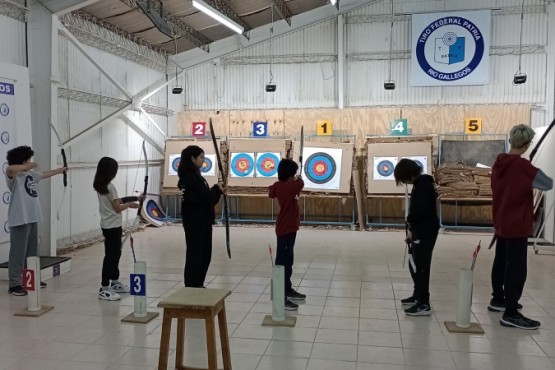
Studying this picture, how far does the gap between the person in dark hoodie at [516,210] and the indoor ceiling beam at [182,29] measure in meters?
5.69

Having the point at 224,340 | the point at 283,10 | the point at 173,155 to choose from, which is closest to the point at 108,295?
the point at 224,340

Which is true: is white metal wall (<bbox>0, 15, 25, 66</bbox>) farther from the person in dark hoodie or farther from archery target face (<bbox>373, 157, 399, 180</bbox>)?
archery target face (<bbox>373, 157, 399, 180</bbox>)

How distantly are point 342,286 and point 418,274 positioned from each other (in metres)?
1.26

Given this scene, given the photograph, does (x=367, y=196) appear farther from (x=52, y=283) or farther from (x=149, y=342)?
(x=149, y=342)

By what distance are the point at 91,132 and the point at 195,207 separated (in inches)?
164

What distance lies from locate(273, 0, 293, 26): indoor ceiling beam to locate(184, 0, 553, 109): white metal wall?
16.4 inches

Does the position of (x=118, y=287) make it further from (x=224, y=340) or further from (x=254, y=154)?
(x=254, y=154)

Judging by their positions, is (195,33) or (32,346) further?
(195,33)

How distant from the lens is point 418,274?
3.94 meters

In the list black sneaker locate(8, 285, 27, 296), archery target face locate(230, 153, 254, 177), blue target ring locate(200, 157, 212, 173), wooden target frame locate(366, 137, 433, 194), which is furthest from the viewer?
blue target ring locate(200, 157, 212, 173)

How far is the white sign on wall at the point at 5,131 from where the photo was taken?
17.0 ft

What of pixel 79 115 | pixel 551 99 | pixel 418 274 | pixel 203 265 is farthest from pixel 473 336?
pixel 551 99

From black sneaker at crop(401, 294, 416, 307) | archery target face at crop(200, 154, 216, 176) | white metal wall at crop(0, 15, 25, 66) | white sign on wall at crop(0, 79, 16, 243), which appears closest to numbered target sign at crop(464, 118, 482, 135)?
archery target face at crop(200, 154, 216, 176)

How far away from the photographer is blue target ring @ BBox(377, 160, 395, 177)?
9156 mm
